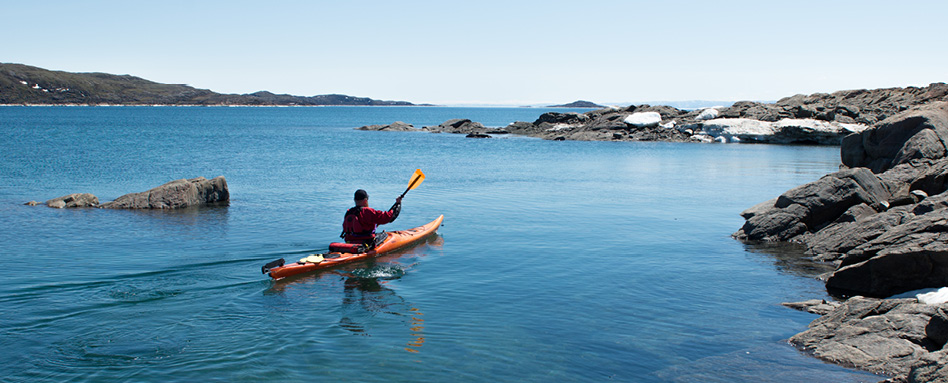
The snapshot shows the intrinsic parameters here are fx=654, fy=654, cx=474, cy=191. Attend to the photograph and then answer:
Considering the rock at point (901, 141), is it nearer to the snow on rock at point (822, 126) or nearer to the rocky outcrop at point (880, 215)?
the rocky outcrop at point (880, 215)

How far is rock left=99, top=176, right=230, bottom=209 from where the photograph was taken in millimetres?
20266

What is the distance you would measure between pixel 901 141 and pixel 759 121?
41849 millimetres

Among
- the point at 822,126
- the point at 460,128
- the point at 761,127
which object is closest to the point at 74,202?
the point at 761,127

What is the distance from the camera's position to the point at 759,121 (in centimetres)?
5844

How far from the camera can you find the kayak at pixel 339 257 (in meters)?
12.1

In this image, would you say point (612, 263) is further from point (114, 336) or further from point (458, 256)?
point (114, 336)

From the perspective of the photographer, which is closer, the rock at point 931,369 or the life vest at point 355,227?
the rock at point 931,369

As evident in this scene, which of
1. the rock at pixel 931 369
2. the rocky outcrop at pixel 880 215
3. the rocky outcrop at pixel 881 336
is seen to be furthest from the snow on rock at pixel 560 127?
the rock at pixel 931 369

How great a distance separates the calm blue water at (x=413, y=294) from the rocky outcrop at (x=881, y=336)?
0.32 metres

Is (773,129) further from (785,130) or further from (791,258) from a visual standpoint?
(791,258)

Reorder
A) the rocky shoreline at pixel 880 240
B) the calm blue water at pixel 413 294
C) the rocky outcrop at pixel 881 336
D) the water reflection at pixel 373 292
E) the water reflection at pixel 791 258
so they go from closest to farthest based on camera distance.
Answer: the rocky outcrop at pixel 881 336 → the rocky shoreline at pixel 880 240 → the calm blue water at pixel 413 294 → the water reflection at pixel 373 292 → the water reflection at pixel 791 258

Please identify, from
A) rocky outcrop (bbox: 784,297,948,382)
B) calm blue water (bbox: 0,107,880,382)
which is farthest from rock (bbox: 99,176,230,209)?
rocky outcrop (bbox: 784,297,948,382)

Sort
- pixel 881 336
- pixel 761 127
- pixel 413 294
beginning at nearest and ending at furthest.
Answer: pixel 881 336 → pixel 413 294 → pixel 761 127

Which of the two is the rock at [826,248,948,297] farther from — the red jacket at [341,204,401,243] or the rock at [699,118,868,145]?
the rock at [699,118,868,145]
